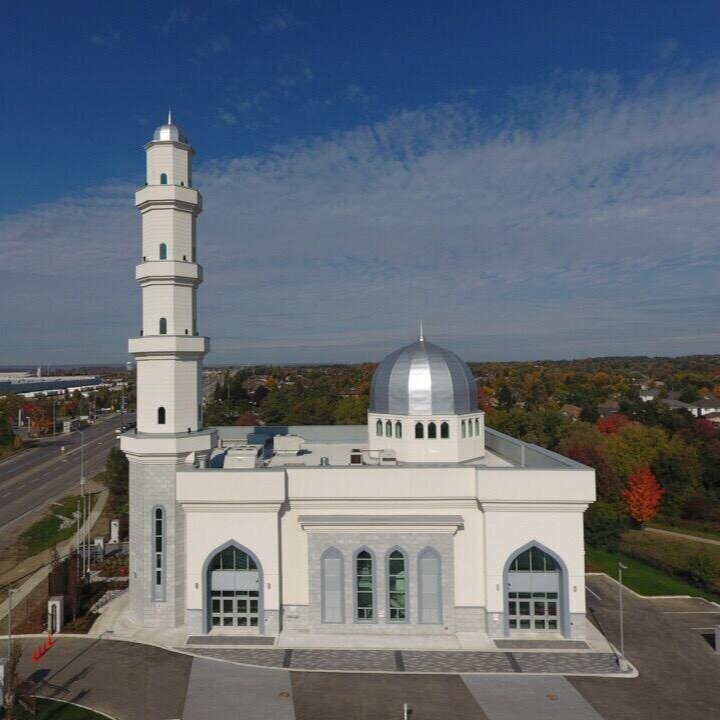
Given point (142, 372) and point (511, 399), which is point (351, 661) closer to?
point (142, 372)

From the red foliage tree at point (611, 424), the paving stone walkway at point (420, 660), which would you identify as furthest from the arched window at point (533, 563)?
the red foliage tree at point (611, 424)

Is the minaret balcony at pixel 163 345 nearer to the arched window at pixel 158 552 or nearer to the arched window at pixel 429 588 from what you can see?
the arched window at pixel 158 552

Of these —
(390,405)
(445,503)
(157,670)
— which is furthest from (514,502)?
(157,670)

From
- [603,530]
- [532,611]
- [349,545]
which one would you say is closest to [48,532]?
[349,545]

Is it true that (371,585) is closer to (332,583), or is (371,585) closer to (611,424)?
(332,583)

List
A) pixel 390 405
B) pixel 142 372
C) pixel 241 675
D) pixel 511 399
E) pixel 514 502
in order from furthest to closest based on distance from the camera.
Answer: pixel 511 399, pixel 390 405, pixel 142 372, pixel 514 502, pixel 241 675
